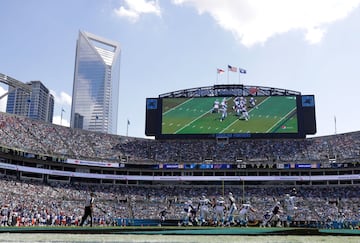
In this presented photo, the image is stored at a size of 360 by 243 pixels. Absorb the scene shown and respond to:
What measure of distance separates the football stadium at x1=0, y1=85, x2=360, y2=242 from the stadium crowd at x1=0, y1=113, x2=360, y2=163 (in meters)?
0.19

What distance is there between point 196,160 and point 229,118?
9470mm

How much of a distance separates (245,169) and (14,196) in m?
35.7

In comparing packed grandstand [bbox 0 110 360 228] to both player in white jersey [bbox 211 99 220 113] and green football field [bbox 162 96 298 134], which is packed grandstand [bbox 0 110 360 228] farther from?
player in white jersey [bbox 211 99 220 113]

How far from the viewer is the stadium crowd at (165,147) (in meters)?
65.1

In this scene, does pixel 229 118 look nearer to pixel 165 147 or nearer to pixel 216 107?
pixel 216 107

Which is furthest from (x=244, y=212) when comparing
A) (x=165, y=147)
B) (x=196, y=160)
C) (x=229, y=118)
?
(x=165, y=147)

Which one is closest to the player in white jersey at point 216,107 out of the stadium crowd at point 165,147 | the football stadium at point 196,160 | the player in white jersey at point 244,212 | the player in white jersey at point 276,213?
the football stadium at point 196,160

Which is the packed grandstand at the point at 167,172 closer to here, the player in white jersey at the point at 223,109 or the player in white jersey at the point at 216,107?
the player in white jersey at the point at 223,109

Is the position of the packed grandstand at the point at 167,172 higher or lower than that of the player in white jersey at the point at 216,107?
lower

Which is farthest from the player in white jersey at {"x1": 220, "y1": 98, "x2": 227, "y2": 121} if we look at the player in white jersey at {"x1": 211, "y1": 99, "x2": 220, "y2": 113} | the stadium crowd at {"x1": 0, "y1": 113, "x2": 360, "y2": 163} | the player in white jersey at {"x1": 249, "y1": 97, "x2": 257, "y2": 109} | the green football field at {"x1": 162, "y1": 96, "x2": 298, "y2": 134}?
the stadium crowd at {"x1": 0, "y1": 113, "x2": 360, "y2": 163}

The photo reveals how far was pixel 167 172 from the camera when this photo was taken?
220 feet

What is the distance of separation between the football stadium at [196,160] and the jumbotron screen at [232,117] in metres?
0.18

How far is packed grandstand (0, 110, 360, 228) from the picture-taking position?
56250mm

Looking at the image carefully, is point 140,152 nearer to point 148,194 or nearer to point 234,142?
point 148,194
